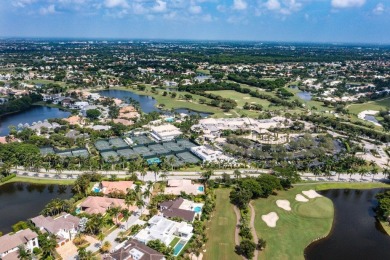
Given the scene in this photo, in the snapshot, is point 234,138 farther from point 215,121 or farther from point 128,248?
point 128,248

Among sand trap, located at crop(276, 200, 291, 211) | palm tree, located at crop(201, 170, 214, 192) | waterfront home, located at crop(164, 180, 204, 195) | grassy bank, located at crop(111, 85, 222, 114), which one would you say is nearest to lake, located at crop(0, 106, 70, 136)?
grassy bank, located at crop(111, 85, 222, 114)

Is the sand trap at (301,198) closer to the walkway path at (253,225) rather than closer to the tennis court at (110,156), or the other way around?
the walkway path at (253,225)

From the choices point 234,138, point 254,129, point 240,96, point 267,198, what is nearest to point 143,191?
point 267,198

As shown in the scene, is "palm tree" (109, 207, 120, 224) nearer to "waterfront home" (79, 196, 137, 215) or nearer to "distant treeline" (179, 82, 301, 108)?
"waterfront home" (79, 196, 137, 215)

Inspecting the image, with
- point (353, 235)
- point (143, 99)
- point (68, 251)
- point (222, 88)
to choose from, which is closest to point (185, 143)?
point (353, 235)

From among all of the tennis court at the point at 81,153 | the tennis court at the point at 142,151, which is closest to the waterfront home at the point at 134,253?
the tennis court at the point at 142,151

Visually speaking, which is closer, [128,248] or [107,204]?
[128,248]
